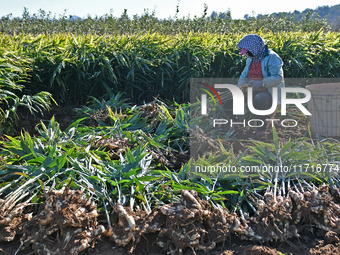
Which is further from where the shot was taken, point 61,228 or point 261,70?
point 261,70

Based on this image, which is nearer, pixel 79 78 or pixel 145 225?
pixel 145 225

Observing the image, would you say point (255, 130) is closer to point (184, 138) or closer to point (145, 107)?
point (184, 138)

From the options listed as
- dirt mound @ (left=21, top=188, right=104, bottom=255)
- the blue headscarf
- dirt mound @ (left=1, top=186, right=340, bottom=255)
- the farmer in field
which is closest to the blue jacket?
the farmer in field

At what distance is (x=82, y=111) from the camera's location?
4660mm

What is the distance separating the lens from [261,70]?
4.42 m

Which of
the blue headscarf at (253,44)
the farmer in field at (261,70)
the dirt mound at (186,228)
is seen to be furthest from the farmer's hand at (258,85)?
the dirt mound at (186,228)

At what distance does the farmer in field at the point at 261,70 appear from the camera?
4230mm

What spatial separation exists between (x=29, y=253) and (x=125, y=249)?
1.84 feet

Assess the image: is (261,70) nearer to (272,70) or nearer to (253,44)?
(272,70)

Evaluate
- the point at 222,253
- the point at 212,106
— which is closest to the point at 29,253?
the point at 222,253

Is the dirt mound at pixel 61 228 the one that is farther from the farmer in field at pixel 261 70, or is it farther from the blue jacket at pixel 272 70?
the blue jacket at pixel 272 70

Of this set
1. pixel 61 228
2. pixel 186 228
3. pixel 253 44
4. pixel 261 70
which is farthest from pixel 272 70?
pixel 61 228

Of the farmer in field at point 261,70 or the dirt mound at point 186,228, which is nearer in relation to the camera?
the dirt mound at point 186,228

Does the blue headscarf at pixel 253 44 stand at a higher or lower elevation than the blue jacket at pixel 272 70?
higher
